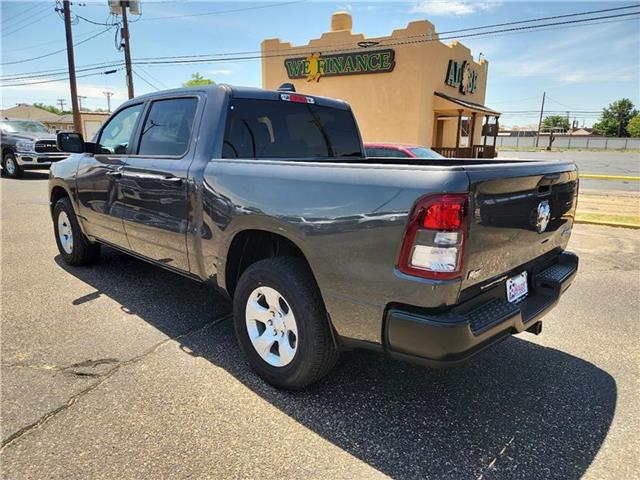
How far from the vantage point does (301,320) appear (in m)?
2.56

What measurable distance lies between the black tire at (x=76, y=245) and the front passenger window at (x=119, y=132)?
3.35 ft

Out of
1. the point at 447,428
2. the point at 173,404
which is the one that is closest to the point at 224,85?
the point at 173,404

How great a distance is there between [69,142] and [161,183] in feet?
5.30

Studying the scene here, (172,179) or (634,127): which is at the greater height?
(634,127)

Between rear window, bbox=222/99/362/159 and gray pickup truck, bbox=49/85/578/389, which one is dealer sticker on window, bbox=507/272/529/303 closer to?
gray pickup truck, bbox=49/85/578/389

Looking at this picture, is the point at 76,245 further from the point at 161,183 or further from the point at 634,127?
the point at 634,127

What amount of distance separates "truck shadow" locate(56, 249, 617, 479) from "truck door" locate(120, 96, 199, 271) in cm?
76

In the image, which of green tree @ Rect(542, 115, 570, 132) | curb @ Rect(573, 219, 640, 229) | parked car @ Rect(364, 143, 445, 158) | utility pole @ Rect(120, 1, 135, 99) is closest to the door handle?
parked car @ Rect(364, 143, 445, 158)

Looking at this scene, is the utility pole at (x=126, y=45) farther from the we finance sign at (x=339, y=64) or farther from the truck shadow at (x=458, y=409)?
the truck shadow at (x=458, y=409)

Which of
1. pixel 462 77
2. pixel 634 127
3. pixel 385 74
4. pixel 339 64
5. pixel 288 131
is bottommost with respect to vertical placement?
pixel 288 131

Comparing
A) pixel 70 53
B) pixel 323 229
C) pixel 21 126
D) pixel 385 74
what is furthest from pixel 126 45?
pixel 323 229

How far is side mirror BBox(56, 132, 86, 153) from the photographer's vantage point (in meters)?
4.33

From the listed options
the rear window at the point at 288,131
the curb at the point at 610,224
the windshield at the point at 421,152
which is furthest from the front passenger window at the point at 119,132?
the curb at the point at 610,224

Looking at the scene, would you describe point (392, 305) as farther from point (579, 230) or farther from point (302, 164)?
point (579, 230)
